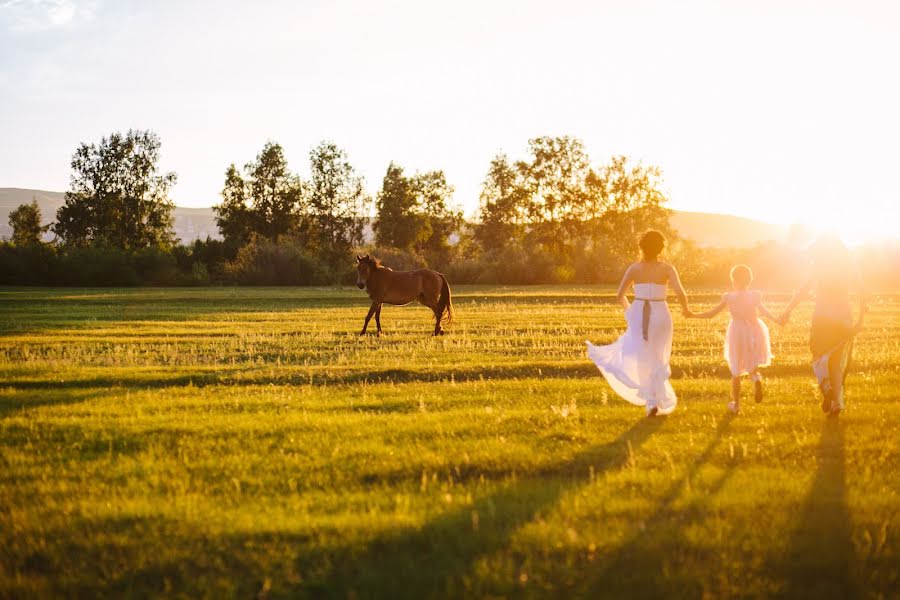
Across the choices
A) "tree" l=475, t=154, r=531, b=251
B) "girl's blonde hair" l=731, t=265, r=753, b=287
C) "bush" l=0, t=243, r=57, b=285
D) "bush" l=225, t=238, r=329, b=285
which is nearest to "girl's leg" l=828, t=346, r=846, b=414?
"girl's blonde hair" l=731, t=265, r=753, b=287

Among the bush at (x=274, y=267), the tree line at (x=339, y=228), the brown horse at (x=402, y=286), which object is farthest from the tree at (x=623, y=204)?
the brown horse at (x=402, y=286)

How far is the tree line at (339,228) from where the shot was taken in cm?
6888

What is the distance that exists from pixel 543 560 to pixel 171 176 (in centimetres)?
9219

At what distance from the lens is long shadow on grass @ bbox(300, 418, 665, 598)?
17.6 feet

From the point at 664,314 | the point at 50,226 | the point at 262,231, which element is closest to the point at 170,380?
the point at 664,314

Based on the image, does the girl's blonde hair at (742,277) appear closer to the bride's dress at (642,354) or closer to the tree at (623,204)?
the bride's dress at (642,354)

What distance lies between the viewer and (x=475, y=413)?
11094mm

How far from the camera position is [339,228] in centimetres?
9550

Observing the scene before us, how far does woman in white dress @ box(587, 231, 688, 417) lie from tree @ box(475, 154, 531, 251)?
81.7 metres

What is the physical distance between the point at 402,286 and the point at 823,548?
21.7 metres

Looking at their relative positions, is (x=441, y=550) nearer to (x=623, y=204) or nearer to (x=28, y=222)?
(x=623, y=204)

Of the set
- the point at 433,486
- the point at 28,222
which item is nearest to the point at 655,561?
the point at 433,486

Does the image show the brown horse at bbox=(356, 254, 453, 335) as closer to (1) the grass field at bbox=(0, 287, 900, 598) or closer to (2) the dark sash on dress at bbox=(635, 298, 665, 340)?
(1) the grass field at bbox=(0, 287, 900, 598)

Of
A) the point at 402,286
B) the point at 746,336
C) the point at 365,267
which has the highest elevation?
the point at 365,267
